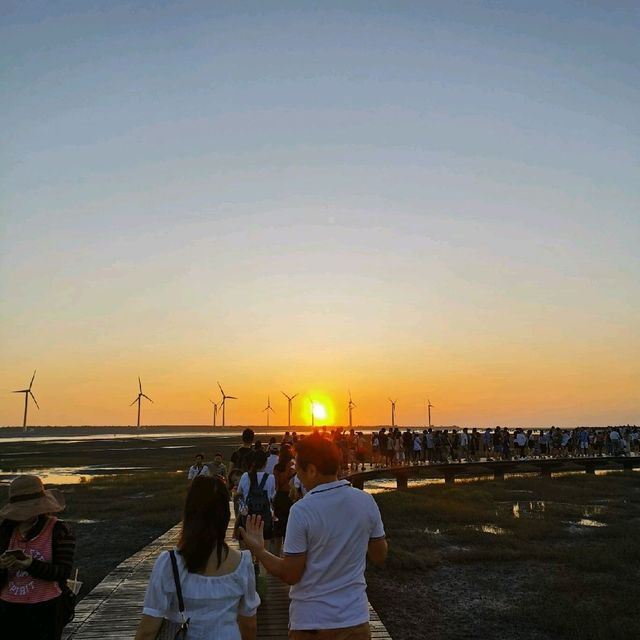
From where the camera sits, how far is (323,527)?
11.3 ft

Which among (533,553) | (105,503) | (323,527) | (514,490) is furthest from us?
(514,490)

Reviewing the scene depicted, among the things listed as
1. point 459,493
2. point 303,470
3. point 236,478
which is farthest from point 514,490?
point 303,470

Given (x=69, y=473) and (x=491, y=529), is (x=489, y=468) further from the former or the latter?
(x=69, y=473)

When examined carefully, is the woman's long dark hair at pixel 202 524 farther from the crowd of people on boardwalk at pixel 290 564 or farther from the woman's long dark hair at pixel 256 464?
the woman's long dark hair at pixel 256 464

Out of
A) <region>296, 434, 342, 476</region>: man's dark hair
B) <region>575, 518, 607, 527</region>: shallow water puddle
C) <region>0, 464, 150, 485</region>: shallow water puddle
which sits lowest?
<region>0, 464, 150, 485</region>: shallow water puddle

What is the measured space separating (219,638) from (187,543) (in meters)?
0.48

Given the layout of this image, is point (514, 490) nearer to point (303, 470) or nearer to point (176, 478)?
point (176, 478)

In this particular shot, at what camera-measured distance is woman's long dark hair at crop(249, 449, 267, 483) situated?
770 centimetres

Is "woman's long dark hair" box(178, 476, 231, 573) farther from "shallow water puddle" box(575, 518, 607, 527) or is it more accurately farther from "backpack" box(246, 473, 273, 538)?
"shallow water puddle" box(575, 518, 607, 527)

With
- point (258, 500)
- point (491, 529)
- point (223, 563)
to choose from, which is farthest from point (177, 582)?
point (491, 529)

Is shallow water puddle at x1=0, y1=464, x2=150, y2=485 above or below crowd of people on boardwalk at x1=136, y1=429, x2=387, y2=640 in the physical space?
below

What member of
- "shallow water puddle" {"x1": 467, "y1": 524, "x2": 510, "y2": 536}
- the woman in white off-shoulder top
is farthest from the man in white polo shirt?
"shallow water puddle" {"x1": 467, "y1": 524, "x2": 510, "y2": 536}

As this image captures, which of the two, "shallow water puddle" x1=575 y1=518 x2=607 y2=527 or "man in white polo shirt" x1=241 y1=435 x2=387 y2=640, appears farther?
"shallow water puddle" x1=575 y1=518 x2=607 y2=527

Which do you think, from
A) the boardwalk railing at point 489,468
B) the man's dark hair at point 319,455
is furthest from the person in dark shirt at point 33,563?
the boardwalk railing at point 489,468
